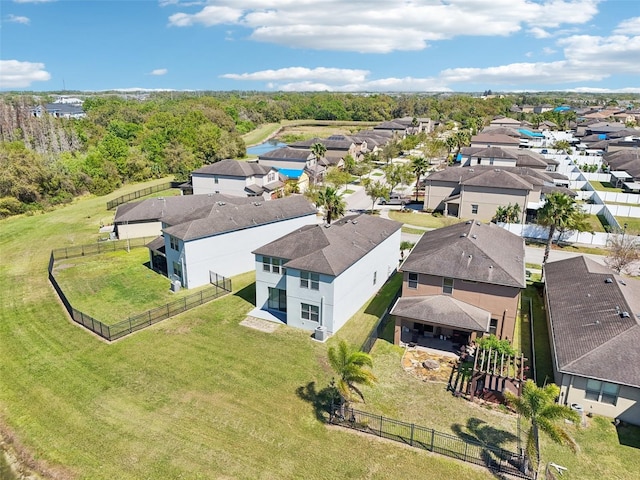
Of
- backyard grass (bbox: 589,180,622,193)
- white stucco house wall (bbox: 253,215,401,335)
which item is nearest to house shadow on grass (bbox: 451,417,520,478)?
white stucco house wall (bbox: 253,215,401,335)

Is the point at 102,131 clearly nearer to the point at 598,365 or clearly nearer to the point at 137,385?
the point at 137,385

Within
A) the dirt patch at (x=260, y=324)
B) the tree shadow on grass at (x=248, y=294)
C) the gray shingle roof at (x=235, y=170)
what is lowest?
the dirt patch at (x=260, y=324)

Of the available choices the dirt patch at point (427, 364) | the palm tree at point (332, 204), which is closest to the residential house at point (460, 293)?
the dirt patch at point (427, 364)

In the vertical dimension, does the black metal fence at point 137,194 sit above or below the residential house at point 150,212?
below

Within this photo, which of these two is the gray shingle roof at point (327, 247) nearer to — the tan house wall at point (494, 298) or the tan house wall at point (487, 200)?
the tan house wall at point (494, 298)

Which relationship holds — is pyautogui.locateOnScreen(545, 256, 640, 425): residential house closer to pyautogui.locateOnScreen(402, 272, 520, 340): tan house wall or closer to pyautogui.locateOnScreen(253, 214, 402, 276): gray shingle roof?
pyautogui.locateOnScreen(402, 272, 520, 340): tan house wall

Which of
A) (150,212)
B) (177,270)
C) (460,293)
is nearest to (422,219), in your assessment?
(460,293)

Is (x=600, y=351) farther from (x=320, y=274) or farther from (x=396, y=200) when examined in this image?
(x=396, y=200)
